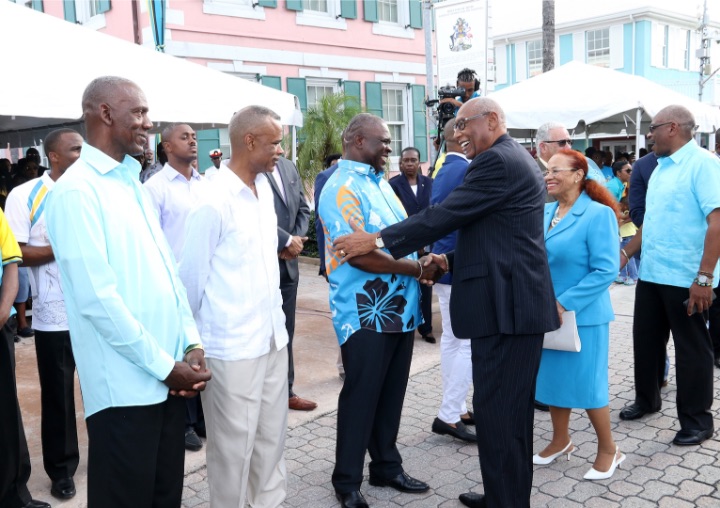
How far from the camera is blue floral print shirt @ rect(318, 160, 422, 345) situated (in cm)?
338

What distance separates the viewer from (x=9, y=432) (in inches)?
130

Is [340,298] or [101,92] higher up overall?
[101,92]

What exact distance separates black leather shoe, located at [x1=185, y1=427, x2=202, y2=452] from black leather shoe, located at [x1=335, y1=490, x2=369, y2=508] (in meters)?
1.26

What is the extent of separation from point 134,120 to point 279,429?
158cm

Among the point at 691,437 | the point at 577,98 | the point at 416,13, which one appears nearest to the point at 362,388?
the point at 691,437

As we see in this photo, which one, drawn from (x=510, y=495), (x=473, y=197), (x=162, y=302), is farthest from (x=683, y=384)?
(x=162, y=302)

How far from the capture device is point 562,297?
3.69 meters

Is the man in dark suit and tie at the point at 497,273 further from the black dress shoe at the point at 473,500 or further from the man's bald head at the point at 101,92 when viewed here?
the man's bald head at the point at 101,92

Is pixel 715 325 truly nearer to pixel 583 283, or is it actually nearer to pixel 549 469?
pixel 549 469

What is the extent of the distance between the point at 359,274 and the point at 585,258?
1.30m

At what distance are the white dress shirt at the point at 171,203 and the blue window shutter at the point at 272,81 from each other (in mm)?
10716

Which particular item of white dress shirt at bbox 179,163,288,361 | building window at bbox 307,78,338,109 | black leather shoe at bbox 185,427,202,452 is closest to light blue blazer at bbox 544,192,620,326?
white dress shirt at bbox 179,163,288,361

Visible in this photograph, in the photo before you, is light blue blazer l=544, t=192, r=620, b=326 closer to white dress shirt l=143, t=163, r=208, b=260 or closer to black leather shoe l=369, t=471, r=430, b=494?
black leather shoe l=369, t=471, r=430, b=494

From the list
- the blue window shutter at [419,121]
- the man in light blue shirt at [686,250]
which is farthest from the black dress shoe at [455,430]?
the blue window shutter at [419,121]
